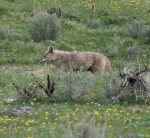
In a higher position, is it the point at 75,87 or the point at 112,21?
the point at 75,87

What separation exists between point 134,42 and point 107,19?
10.2ft

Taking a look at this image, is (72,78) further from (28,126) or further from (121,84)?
(28,126)

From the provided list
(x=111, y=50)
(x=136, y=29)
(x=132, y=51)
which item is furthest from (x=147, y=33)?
(x=111, y=50)

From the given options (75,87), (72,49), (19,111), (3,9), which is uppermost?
(3,9)

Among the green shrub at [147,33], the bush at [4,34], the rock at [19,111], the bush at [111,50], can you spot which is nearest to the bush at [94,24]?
the green shrub at [147,33]

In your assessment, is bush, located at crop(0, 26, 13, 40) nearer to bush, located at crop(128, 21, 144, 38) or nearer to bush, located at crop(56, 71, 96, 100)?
bush, located at crop(128, 21, 144, 38)

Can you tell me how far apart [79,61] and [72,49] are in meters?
3.57

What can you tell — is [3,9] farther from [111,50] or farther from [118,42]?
[111,50]

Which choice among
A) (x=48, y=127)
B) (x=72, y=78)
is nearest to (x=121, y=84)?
(x=72, y=78)

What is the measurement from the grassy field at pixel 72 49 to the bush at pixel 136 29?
0.66ft

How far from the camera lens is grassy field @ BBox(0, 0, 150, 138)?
705 centimetres

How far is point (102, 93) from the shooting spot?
920 centimetres

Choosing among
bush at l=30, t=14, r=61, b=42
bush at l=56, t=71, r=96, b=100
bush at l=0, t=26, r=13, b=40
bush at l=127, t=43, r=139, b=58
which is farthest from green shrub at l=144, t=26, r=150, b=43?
bush at l=56, t=71, r=96, b=100

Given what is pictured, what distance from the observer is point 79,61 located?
40.0 feet
